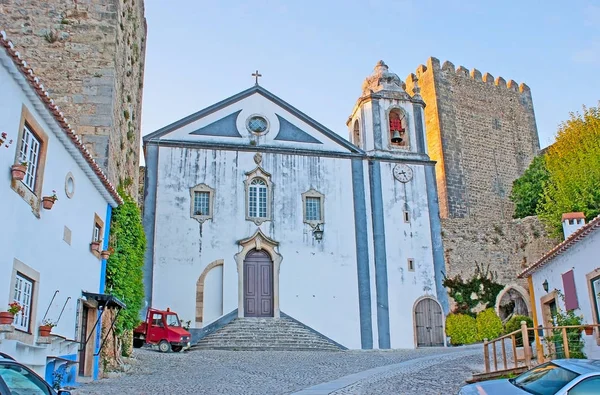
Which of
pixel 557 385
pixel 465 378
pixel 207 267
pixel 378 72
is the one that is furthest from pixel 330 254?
pixel 557 385

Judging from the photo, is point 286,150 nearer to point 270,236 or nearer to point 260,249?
point 270,236

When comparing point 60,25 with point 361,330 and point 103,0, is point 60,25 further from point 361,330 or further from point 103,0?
point 361,330

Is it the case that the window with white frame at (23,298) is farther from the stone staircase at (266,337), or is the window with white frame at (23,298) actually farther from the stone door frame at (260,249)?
the stone door frame at (260,249)

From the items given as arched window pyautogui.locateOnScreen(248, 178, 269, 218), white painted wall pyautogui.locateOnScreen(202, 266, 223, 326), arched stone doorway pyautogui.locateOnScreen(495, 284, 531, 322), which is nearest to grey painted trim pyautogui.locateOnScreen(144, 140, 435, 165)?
arched window pyautogui.locateOnScreen(248, 178, 269, 218)

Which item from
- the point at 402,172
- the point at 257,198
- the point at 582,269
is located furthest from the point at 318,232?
the point at 582,269

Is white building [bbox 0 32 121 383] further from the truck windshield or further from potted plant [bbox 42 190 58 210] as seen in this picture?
the truck windshield

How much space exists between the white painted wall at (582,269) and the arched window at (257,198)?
1127 centimetres

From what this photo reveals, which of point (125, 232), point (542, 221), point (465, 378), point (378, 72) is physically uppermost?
point (378, 72)

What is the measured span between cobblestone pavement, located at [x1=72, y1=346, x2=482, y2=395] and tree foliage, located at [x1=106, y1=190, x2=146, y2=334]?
3.92 feet

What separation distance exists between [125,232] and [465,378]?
27.6 feet

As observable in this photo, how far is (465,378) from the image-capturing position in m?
12.7

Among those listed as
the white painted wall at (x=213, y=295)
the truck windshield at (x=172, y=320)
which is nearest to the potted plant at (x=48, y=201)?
the truck windshield at (x=172, y=320)

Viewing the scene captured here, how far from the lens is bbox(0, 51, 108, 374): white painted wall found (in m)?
8.56

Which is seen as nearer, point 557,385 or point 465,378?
point 557,385
